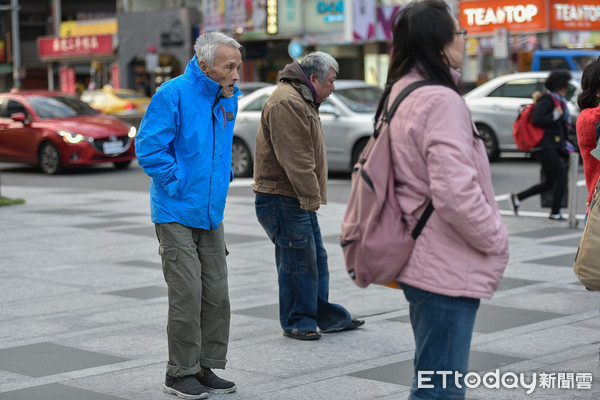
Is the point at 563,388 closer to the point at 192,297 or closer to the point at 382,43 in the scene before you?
the point at 192,297

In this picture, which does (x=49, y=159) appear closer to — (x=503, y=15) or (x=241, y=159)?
(x=241, y=159)

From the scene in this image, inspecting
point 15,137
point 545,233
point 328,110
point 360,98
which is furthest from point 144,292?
point 15,137

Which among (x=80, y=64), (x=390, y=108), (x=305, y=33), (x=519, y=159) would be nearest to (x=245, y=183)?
(x=519, y=159)

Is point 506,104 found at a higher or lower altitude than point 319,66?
lower

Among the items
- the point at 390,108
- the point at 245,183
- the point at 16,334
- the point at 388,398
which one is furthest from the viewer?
the point at 245,183

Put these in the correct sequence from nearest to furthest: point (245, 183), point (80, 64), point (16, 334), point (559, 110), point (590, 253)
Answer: point (590, 253) → point (16, 334) → point (559, 110) → point (245, 183) → point (80, 64)

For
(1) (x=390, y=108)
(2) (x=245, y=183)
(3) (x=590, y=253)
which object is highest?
(1) (x=390, y=108)

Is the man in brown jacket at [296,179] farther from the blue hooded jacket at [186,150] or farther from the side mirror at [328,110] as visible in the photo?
the side mirror at [328,110]

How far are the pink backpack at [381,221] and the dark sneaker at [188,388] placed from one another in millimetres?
1844

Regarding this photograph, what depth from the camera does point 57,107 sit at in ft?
68.1

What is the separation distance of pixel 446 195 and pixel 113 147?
55.8 feet

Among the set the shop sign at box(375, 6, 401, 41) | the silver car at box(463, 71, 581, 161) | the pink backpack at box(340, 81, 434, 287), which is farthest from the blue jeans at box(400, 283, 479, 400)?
the shop sign at box(375, 6, 401, 41)

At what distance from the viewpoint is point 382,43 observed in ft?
115

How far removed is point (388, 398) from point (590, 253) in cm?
116
